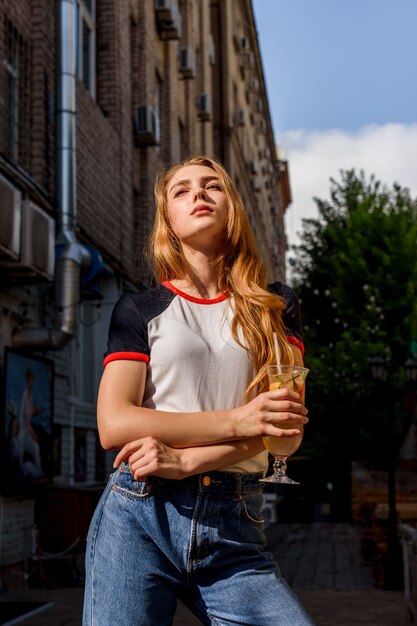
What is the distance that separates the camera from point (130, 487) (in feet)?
8.04

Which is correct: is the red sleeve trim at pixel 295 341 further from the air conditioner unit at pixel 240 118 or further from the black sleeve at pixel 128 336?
the air conditioner unit at pixel 240 118

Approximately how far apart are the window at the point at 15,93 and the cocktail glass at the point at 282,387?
9.94m

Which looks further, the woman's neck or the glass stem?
the woman's neck

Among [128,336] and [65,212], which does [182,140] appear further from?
Result: [128,336]

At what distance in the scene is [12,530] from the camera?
36.7 feet

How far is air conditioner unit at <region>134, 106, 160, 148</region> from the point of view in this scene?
17875mm

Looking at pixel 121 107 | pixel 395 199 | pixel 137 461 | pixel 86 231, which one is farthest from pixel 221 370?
pixel 395 199

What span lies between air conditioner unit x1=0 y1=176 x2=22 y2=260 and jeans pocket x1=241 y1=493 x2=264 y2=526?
7183 millimetres

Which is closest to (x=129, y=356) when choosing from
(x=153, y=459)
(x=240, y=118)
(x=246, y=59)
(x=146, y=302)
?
(x=146, y=302)

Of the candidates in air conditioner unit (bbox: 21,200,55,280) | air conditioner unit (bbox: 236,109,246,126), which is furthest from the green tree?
air conditioner unit (bbox: 21,200,55,280)

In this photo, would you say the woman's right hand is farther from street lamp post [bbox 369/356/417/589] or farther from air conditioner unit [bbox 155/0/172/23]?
air conditioner unit [bbox 155/0/172/23]

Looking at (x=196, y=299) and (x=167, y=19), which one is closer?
(x=196, y=299)

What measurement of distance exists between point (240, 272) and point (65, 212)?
9963 mm

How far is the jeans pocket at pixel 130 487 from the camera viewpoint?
2.42 metres
